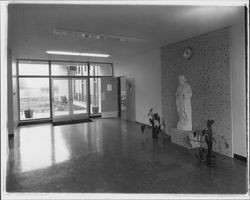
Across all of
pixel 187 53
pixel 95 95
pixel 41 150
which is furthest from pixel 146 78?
pixel 41 150

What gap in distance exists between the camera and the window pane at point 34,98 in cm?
704

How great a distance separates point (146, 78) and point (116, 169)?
12.5 feet

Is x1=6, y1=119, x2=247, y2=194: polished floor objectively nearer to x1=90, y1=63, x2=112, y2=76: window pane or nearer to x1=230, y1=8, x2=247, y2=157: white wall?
x1=230, y1=8, x2=247, y2=157: white wall

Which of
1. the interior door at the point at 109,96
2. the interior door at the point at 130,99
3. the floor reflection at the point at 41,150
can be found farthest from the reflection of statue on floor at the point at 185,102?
the interior door at the point at 109,96

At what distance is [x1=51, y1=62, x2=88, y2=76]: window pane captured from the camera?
7418 millimetres

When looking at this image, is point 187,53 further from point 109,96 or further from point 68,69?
point 68,69

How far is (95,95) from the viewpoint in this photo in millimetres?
8250

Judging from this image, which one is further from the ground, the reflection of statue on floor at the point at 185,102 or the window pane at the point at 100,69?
the window pane at the point at 100,69

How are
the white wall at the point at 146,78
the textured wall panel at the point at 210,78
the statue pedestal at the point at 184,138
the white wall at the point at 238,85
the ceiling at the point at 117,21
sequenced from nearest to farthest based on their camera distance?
the ceiling at the point at 117,21, the white wall at the point at 238,85, the textured wall panel at the point at 210,78, the statue pedestal at the point at 184,138, the white wall at the point at 146,78

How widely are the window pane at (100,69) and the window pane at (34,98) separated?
6.82 feet

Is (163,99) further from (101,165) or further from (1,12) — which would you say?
(1,12)

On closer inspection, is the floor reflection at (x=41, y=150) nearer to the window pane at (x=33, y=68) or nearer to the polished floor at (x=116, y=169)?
the polished floor at (x=116, y=169)

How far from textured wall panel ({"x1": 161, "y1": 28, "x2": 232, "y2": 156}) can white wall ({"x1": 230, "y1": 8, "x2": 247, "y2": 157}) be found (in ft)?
0.28

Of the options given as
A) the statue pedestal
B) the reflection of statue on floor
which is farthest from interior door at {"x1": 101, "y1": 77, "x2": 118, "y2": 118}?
the reflection of statue on floor
